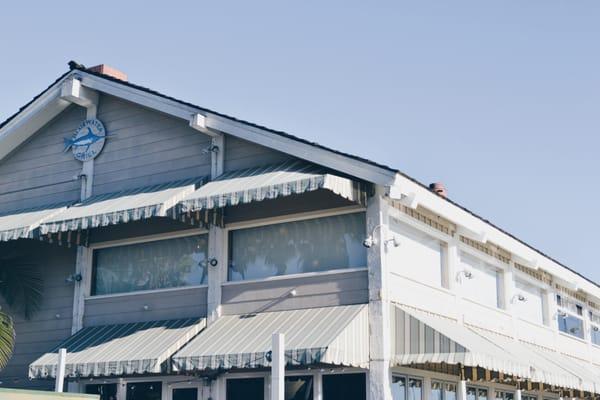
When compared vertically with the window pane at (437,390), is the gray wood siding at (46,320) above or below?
above

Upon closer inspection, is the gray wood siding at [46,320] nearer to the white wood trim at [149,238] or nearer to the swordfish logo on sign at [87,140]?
the white wood trim at [149,238]

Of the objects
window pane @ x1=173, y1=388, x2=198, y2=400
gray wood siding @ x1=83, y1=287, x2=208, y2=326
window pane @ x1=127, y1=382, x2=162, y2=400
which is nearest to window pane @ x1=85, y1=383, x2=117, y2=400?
window pane @ x1=127, y1=382, x2=162, y2=400

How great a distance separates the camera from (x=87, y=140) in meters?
19.8

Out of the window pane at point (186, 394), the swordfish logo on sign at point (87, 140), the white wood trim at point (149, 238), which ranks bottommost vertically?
the window pane at point (186, 394)

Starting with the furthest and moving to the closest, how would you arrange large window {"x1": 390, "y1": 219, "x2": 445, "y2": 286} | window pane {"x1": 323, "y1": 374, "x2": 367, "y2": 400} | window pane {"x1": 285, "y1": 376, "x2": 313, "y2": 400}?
large window {"x1": 390, "y1": 219, "x2": 445, "y2": 286}
window pane {"x1": 285, "y1": 376, "x2": 313, "y2": 400}
window pane {"x1": 323, "y1": 374, "x2": 367, "y2": 400}

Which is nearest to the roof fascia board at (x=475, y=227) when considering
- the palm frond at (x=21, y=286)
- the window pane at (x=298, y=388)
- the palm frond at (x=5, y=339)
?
the window pane at (x=298, y=388)

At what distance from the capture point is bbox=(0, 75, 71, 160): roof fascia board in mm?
19844

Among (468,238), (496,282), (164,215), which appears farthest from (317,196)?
(496,282)

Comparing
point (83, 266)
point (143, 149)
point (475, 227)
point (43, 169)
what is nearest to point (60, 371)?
point (83, 266)

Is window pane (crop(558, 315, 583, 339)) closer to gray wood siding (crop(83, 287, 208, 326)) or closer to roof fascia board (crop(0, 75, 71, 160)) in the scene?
gray wood siding (crop(83, 287, 208, 326))

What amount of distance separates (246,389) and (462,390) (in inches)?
175

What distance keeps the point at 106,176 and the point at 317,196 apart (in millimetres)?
5380

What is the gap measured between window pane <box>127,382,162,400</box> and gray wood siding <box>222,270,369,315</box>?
6.96ft

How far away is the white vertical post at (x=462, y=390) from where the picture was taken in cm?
1745
